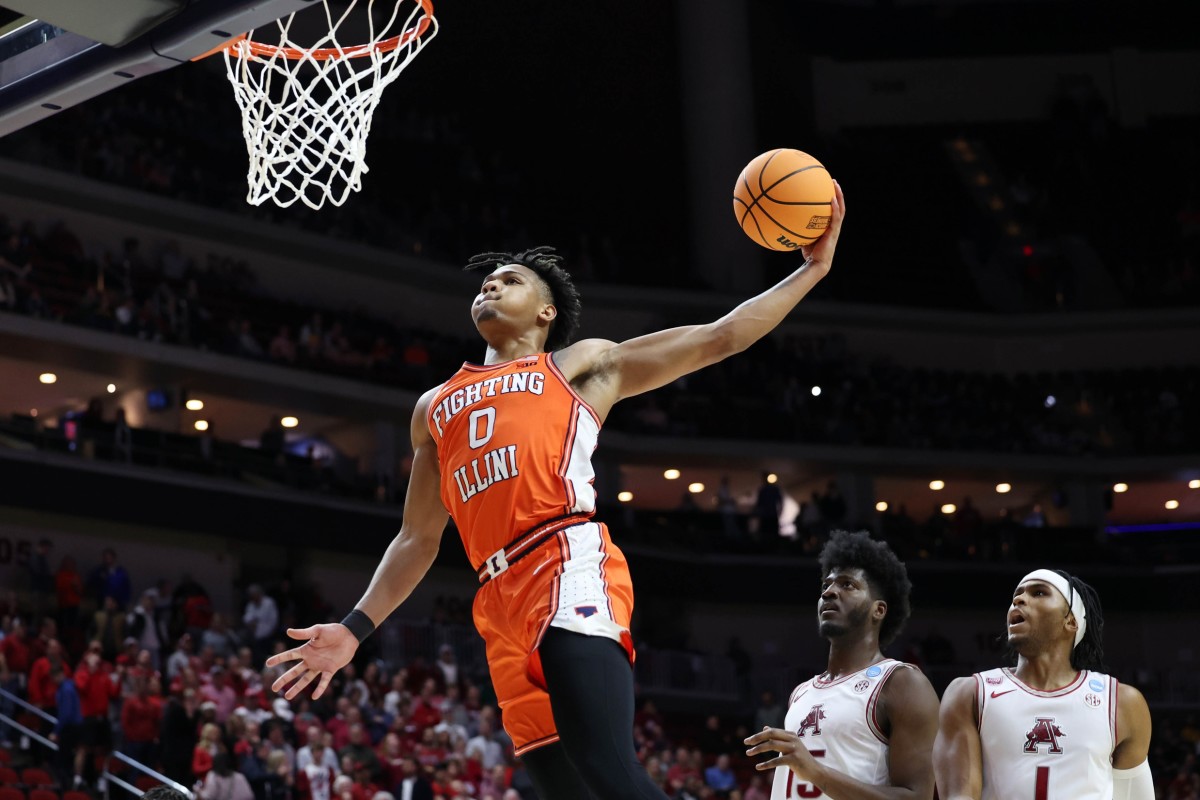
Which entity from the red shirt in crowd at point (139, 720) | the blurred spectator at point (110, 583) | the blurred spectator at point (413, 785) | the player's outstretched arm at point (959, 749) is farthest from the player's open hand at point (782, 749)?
the blurred spectator at point (110, 583)

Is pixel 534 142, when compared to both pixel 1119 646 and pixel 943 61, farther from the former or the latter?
pixel 1119 646

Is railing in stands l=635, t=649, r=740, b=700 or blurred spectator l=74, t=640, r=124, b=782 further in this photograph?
railing in stands l=635, t=649, r=740, b=700

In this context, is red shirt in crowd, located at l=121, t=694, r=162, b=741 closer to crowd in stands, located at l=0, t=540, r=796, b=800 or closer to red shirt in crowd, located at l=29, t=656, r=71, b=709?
crowd in stands, located at l=0, t=540, r=796, b=800

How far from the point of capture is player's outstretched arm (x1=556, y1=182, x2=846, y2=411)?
15.1ft

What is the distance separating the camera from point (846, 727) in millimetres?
5535

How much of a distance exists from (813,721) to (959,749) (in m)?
0.53

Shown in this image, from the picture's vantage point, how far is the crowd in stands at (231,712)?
13820mm

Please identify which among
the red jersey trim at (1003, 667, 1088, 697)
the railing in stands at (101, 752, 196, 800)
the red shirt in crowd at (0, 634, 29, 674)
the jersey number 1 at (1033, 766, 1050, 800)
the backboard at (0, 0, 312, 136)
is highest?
the backboard at (0, 0, 312, 136)

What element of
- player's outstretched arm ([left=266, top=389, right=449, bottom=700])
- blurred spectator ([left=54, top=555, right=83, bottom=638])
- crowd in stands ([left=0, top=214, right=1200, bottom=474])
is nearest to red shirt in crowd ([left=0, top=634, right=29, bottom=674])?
blurred spectator ([left=54, top=555, right=83, bottom=638])

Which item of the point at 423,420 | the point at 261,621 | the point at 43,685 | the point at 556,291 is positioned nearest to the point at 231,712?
the point at 43,685

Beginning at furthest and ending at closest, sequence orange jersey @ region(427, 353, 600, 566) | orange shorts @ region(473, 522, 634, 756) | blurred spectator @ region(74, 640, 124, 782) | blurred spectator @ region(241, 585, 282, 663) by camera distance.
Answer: blurred spectator @ region(241, 585, 282, 663), blurred spectator @ region(74, 640, 124, 782), orange jersey @ region(427, 353, 600, 566), orange shorts @ region(473, 522, 634, 756)

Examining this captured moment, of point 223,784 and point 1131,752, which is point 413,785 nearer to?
point 223,784

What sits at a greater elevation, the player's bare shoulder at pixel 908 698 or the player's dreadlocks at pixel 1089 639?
the player's dreadlocks at pixel 1089 639

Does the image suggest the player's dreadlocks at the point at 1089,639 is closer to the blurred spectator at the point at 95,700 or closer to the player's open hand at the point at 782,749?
the player's open hand at the point at 782,749
